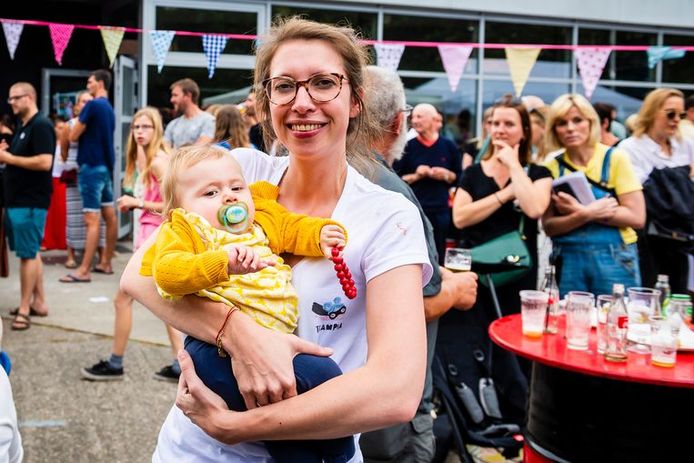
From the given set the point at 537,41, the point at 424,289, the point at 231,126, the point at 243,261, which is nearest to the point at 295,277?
the point at 243,261

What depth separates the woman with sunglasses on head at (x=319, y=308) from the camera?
1493mm

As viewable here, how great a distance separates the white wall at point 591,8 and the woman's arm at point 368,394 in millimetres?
10893

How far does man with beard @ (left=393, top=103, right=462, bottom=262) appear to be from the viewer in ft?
24.5

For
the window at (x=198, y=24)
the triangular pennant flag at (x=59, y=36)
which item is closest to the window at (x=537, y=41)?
the window at (x=198, y=24)

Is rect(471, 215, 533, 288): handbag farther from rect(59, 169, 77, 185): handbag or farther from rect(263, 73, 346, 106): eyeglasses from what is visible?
rect(59, 169, 77, 185): handbag

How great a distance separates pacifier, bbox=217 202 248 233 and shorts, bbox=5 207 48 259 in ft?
17.4

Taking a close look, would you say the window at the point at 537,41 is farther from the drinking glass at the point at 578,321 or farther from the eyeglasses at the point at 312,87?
the eyeglasses at the point at 312,87

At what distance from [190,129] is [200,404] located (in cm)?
680

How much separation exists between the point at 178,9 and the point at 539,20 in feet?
19.8

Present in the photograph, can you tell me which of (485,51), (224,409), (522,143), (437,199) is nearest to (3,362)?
(224,409)

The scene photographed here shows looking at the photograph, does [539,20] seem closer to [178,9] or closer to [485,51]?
[485,51]

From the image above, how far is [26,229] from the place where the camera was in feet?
Answer: 21.1

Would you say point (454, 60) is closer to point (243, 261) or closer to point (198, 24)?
point (198, 24)

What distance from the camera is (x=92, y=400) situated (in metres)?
4.91
